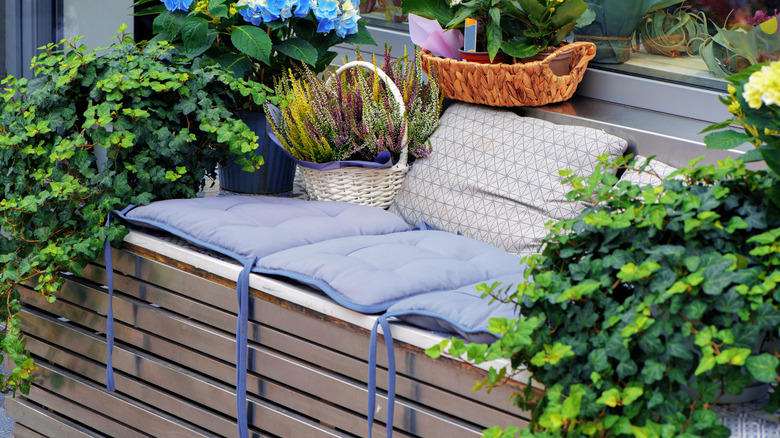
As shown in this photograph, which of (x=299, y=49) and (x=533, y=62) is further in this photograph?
(x=299, y=49)

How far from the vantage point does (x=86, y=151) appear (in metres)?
2.10

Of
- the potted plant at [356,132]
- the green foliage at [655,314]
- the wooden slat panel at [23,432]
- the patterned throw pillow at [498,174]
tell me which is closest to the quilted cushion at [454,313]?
the green foliage at [655,314]

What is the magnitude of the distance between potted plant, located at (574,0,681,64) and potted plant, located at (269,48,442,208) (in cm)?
52

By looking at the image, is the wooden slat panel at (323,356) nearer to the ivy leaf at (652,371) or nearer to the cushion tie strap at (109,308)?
the cushion tie strap at (109,308)

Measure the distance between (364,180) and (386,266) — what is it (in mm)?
563

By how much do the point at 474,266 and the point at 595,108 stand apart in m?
0.78

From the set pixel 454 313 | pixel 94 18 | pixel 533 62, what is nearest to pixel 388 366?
pixel 454 313

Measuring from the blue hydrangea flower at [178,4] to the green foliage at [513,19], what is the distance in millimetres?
619

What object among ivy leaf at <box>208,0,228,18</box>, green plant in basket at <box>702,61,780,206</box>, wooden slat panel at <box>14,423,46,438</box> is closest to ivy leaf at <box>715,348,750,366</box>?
green plant in basket at <box>702,61,780,206</box>

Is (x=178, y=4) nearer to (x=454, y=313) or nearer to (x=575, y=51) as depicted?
(x=575, y=51)

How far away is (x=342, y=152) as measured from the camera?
7.44ft

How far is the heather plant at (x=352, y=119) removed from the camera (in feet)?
7.36

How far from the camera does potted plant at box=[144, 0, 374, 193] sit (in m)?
2.24

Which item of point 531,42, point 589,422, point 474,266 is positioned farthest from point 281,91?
point 589,422
